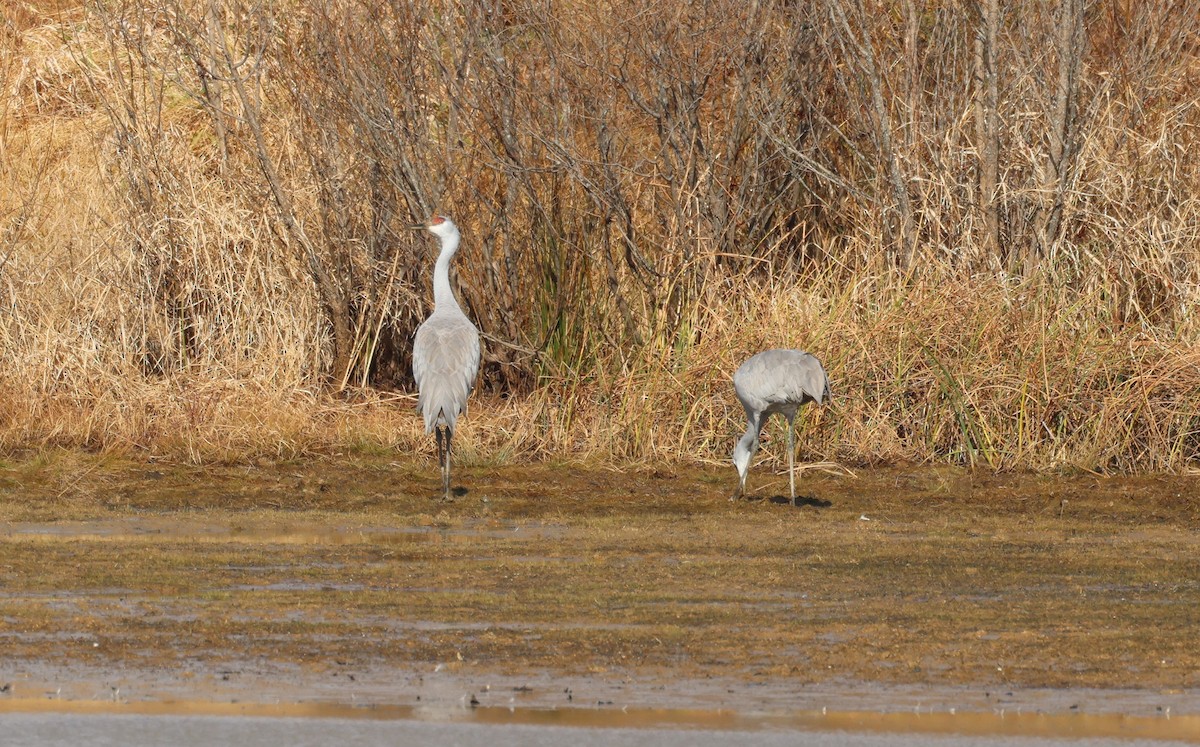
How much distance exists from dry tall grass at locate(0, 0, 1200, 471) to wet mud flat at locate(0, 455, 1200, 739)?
63 centimetres

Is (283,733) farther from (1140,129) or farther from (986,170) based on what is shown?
(1140,129)

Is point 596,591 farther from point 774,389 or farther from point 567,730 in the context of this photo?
point 774,389

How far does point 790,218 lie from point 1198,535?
17.8ft

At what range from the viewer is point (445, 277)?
13.4 meters

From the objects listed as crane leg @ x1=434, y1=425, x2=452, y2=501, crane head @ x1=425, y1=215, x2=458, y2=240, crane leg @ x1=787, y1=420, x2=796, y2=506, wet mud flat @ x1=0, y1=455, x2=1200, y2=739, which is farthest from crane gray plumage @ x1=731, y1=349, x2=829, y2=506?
crane head @ x1=425, y1=215, x2=458, y2=240

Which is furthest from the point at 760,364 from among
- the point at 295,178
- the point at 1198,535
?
the point at 295,178

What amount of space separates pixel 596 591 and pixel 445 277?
554cm

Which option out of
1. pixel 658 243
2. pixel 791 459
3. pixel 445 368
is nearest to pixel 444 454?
pixel 445 368

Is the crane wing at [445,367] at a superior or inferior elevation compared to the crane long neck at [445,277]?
inferior

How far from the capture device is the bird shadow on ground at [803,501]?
1174 centimetres

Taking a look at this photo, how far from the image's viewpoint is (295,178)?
50.4ft

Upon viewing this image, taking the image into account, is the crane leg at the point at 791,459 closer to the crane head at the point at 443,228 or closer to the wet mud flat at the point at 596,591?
the wet mud flat at the point at 596,591

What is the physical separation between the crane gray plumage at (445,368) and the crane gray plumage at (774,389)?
1755 millimetres

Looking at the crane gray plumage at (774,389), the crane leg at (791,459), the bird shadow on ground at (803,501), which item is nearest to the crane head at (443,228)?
the crane gray plumage at (774,389)
